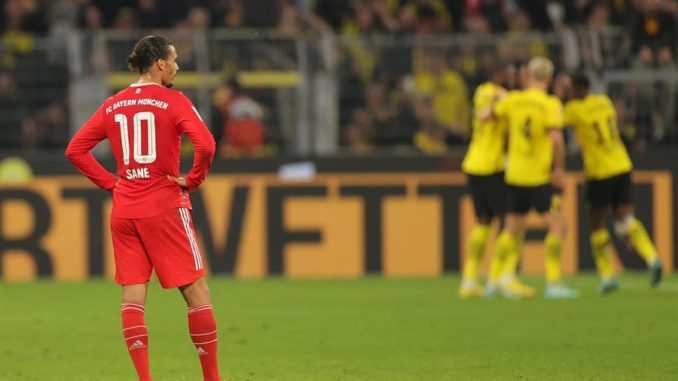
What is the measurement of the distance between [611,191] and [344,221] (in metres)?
3.71

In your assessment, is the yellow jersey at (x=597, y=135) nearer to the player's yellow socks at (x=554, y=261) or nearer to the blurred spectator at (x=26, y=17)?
the player's yellow socks at (x=554, y=261)

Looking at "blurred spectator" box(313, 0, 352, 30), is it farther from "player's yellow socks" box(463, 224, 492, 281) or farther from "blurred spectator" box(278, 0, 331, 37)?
"player's yellow socks" box(463, 224, 492, 281)

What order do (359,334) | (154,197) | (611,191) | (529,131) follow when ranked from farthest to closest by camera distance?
(611,191), (529,131), (359,334), (154,197)

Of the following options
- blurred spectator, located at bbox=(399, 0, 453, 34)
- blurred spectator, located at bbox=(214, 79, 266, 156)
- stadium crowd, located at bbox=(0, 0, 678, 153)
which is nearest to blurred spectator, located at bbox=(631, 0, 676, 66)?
stadium crowd, located at bbox=(0, 0, 678, 153)

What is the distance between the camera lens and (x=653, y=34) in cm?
1853

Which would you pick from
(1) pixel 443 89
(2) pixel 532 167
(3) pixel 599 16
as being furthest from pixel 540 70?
(3) pixel 599 16

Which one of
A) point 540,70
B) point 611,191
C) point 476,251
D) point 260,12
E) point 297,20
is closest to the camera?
point 540,70

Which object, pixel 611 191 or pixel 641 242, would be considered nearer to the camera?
pixel 641 242

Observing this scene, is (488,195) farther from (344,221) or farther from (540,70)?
(344,221)

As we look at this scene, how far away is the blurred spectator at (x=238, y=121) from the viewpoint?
17.8 meters

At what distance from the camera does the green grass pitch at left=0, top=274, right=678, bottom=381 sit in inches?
363

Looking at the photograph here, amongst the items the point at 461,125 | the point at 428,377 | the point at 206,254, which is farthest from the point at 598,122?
the point at 428,377

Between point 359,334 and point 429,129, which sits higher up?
point 429,129

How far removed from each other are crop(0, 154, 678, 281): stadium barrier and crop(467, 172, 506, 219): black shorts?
2867 millimetres
